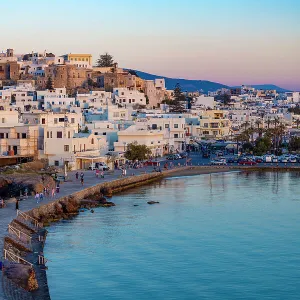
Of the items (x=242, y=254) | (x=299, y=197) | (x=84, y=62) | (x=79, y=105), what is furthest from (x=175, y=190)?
(x=84, y=62)

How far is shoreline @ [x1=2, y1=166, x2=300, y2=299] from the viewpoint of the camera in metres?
21.4

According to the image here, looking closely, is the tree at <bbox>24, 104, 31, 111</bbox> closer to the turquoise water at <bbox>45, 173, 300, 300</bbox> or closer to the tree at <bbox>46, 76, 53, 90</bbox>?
the tree at <bbox>46, 76, 53, 90</bbox>

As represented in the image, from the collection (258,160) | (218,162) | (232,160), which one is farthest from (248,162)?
(218,162)

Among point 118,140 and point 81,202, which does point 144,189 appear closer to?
point 81,202

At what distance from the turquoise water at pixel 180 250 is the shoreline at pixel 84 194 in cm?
45

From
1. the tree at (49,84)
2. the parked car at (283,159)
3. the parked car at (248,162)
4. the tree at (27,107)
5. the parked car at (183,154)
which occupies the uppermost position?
the tree at (49,84)

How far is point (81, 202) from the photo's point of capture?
32.6 m

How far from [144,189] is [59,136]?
6.84 metres

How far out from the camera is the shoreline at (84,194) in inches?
844

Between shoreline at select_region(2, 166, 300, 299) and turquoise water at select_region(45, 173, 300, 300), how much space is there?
1.46 feet

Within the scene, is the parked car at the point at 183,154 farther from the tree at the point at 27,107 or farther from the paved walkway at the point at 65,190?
the tree at the point at 27,107

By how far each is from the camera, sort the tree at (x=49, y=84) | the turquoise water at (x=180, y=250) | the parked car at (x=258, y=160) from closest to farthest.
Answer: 1. the turquoise water at (x=180, y=250)
2. the parked car at (x=258, y=160)
3. the tree at (x=49, y=84)

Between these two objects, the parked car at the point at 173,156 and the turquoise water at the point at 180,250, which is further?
the parked car at the point at 173,156

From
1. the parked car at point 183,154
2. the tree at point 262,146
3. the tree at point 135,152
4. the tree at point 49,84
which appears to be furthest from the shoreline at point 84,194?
the tree at point 49,84
